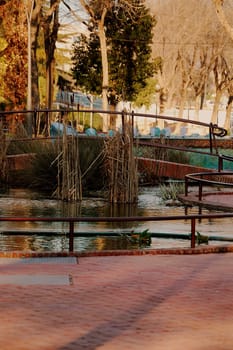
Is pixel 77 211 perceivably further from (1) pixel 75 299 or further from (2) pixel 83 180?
(1) pixel 75 299

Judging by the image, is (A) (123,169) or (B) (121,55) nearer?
(A) (123,169)

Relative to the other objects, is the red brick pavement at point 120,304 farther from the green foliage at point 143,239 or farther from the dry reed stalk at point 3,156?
the dry reed stalk at point 3,156

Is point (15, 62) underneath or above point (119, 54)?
underneath

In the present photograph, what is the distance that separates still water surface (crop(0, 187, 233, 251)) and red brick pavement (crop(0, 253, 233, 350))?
A: 2.40 m

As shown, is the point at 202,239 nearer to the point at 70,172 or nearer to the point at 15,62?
the point at 70,172

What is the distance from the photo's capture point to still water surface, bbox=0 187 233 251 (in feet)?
46.4

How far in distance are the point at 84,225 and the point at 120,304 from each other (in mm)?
7860

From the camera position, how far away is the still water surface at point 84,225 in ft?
46.4

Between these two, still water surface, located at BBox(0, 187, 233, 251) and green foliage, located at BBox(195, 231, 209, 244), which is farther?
still water surface, located at BBox(0, 187, 233, 251)

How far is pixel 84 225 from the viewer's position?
660 inches

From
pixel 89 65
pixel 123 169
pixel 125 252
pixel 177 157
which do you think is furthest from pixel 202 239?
pixel 89 65

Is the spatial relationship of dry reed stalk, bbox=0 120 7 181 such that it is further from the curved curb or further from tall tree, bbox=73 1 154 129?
tall tree, bbox=73 1 154 129

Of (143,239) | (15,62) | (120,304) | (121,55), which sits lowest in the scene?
(143,239)

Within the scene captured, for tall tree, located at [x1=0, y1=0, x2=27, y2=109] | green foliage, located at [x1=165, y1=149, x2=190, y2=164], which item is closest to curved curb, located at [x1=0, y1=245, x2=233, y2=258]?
green foliage, located at [x1=165, y1=149, x2=190, y2=164]
